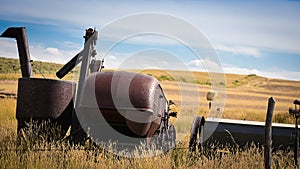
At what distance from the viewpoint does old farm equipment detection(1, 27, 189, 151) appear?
8.15 metres

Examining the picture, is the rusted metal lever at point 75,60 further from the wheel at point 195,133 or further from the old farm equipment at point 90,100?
the wheel at point 195,133

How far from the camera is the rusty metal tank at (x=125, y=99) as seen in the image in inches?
320

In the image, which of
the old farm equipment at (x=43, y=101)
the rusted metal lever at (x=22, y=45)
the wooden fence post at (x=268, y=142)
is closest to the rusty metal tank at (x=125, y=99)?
the old farm equipment at (x=43, y=101)

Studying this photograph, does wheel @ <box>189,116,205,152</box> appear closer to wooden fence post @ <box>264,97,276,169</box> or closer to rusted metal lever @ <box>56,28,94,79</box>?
wooden fence post @ <box>264,97,276,169</box>

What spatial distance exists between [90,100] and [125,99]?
71 centimetres

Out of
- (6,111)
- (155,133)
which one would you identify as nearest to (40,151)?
(155,133)

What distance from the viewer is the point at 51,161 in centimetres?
742

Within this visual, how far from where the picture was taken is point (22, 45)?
383 inches

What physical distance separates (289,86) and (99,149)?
67.9 metres

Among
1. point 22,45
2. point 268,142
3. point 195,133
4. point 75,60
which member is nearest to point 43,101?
point 75,60

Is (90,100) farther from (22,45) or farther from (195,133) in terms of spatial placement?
(195,133)

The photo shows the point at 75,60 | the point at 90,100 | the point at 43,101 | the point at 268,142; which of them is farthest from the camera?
the point at 75,60

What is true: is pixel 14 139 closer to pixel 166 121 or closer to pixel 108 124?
pixel 108 124

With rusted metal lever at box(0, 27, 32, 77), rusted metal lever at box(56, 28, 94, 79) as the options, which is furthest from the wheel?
rusted metal lever at box(0, 27, 32, 77)
